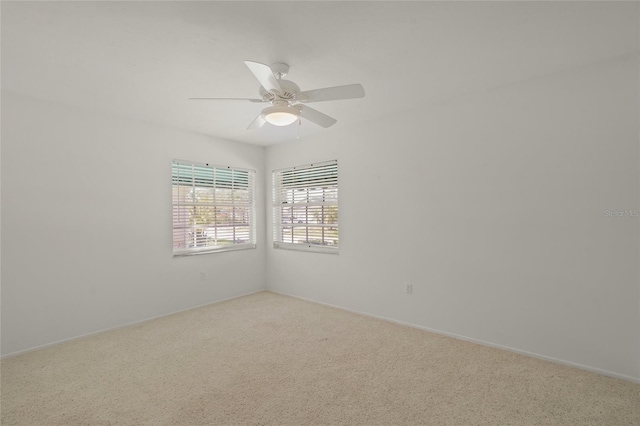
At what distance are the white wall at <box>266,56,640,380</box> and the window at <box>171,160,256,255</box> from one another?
1.77 meters

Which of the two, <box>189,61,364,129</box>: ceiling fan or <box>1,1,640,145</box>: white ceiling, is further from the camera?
<box>189,61,364,129</box>: ceiling fan

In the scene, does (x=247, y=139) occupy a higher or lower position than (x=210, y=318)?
higher

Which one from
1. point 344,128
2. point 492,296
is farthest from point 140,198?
point 492,296

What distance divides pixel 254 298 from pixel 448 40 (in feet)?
12.8

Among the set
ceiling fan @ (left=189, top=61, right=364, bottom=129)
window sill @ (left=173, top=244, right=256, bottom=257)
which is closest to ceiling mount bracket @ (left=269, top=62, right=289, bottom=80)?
ceiling fan @ (left=189, top=61, right=364, bottom=129)

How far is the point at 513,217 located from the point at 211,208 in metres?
3.67

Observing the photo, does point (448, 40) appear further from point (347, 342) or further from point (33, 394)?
point (33, 394)

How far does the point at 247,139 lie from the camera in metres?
4.52

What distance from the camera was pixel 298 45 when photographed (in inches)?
80.9

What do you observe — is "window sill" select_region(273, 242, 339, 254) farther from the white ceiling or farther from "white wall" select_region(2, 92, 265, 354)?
the white ceiling

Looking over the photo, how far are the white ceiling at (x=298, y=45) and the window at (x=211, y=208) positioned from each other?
1.31 meters

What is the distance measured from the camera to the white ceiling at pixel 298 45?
173 cm

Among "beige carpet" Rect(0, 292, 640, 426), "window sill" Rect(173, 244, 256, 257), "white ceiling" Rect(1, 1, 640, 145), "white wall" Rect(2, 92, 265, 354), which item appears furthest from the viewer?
"window sill" Rect(173, 244, 256, 257)

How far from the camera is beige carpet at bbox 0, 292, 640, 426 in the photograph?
6.27 feet
